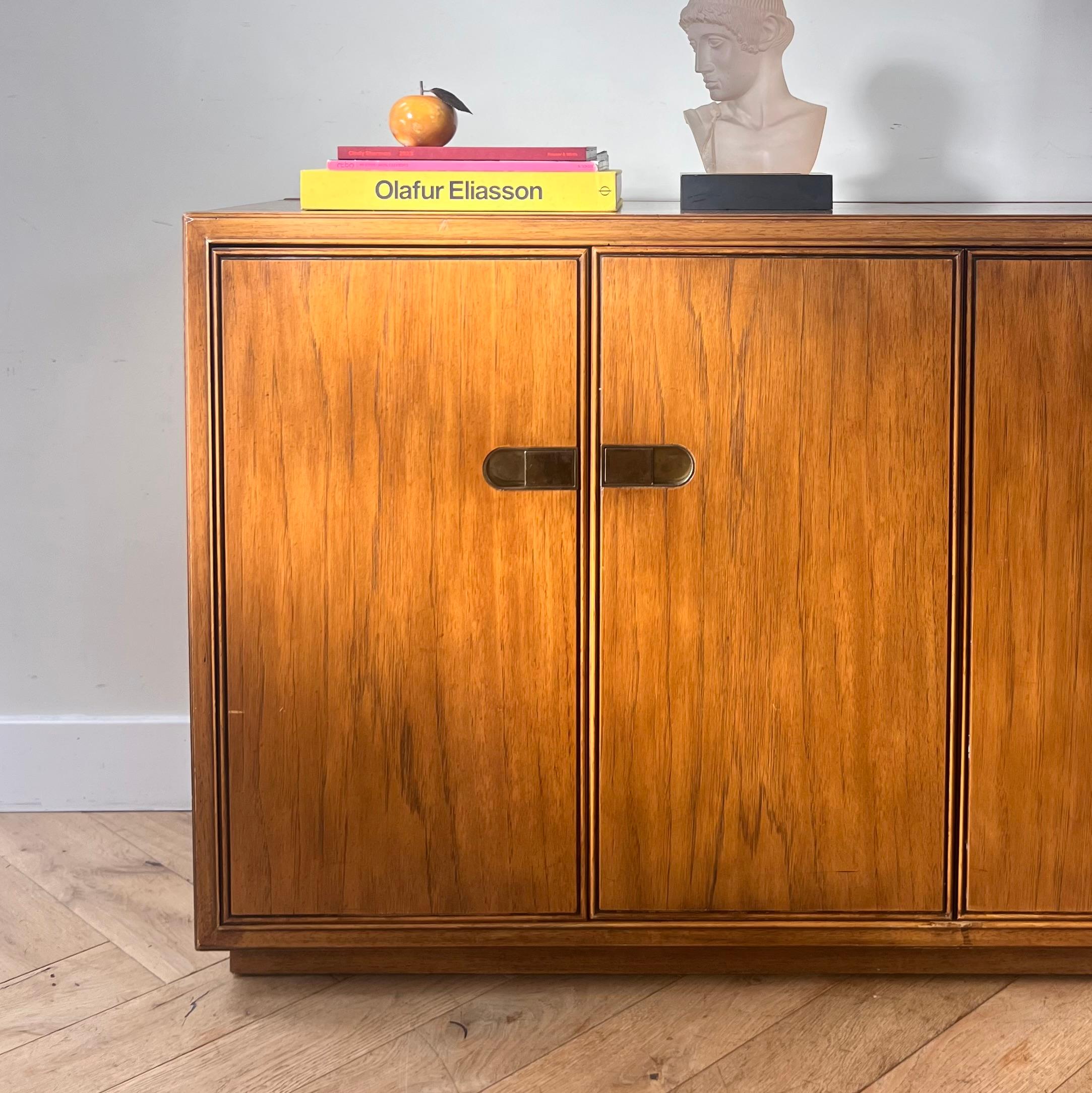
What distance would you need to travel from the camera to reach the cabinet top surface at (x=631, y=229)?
4.14 feet

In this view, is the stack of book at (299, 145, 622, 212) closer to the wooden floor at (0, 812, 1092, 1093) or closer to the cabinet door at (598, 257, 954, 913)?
the cabinet door at (598, 257, 954, 913)

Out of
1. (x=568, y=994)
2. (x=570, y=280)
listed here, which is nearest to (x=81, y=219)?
(x=570, y=280)

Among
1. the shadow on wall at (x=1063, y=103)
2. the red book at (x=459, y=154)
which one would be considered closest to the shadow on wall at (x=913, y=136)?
the shadow on wall at (x=1063, y=103)

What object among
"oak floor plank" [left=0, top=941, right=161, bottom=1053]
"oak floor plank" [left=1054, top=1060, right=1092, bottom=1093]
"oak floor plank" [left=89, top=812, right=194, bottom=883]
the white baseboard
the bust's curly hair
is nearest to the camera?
"oak floor plank" [left=1054, top=1060, right=1092, bottom=1093]

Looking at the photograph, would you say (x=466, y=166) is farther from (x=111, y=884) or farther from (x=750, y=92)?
(x=111, y=884)

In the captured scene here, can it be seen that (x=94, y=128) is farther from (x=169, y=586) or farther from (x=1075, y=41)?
(x=1075, y=41)

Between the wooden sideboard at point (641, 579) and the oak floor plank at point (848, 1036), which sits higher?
the wooden sideboard at point (641, 579)

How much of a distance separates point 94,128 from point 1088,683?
1592 mm

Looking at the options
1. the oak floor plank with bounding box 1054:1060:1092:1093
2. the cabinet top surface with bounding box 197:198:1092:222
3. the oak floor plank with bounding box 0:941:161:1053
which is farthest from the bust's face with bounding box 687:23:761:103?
the oak floor plank with bounding box 0:941:161:1053

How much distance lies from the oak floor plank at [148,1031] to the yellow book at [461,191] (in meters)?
0.93

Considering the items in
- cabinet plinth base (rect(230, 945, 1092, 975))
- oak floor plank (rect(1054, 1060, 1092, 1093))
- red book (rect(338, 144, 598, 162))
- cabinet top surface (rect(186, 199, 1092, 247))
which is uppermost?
red book (rect(338, 144, 598, 162))

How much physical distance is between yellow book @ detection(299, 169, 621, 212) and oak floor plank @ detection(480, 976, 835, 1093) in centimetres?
92

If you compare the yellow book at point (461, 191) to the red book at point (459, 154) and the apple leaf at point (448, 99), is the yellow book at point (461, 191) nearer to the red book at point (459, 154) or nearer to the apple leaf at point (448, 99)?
the red book at point (459, 154)

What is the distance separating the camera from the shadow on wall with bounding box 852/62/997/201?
1.78 metres
